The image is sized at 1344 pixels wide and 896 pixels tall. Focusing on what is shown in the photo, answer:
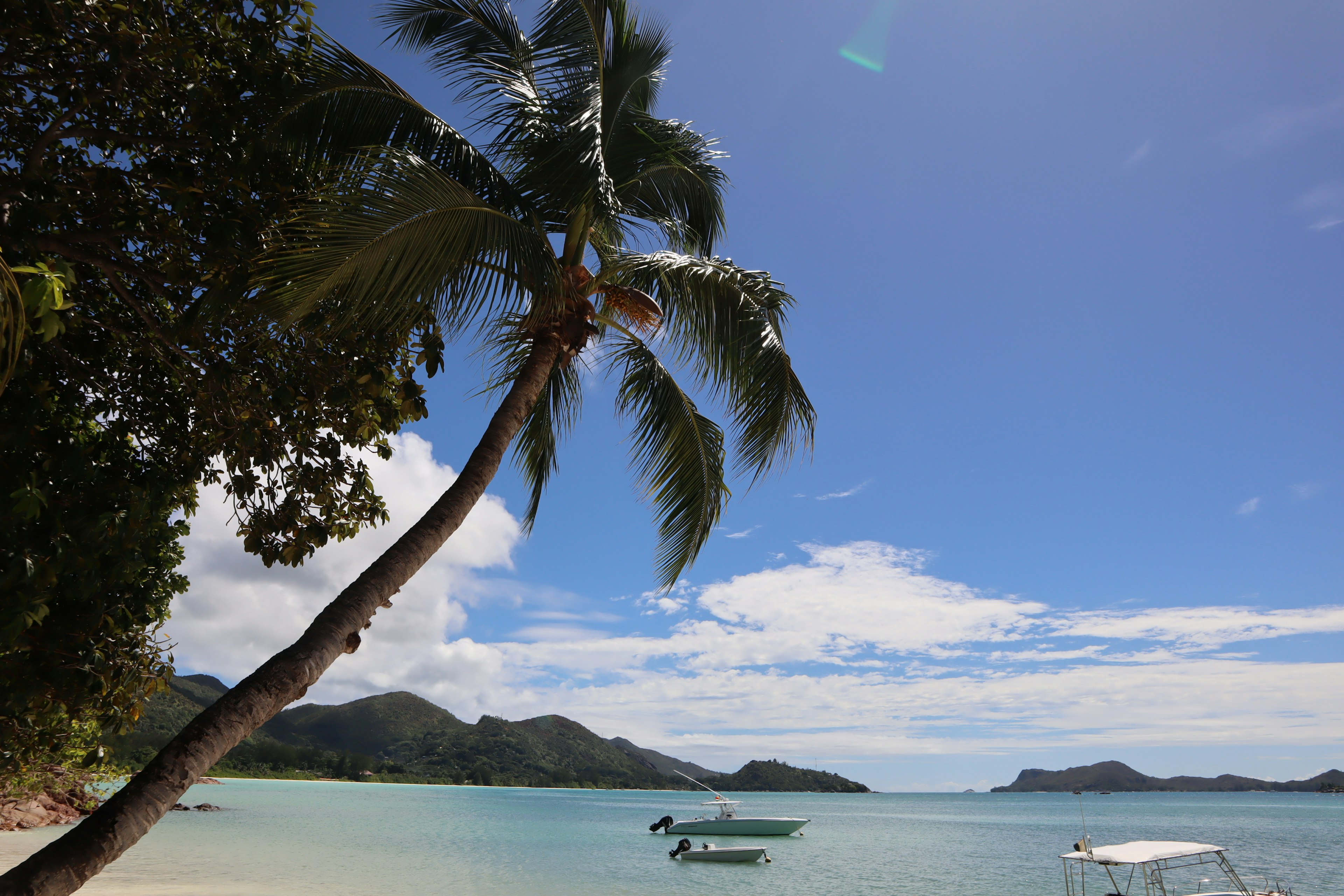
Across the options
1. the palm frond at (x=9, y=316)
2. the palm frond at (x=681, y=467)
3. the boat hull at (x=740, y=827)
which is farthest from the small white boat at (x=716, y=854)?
the palm frond at (x=9, y=316)

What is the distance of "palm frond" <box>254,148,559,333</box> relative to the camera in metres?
3.97

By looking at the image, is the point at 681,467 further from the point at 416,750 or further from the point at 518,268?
the point at 416,750

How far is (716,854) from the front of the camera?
89.1ft

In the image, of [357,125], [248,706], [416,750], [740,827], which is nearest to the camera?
[248,706]

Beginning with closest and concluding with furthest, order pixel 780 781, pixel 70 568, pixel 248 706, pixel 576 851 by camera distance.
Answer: pixel 248 706 < pixel 70 568 < pixel 576 851 < pixel 780 781

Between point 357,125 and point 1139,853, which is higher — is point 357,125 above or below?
above

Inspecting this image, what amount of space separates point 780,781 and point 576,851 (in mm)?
106060

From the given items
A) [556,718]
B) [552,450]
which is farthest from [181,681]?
[552,450]

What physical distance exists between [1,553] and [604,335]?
4.39m

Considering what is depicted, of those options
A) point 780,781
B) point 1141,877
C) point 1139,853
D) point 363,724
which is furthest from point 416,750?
point 1139,853

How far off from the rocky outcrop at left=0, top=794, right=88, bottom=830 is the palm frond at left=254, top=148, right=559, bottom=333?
20075 millimetres

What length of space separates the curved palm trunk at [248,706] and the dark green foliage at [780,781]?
11601cm

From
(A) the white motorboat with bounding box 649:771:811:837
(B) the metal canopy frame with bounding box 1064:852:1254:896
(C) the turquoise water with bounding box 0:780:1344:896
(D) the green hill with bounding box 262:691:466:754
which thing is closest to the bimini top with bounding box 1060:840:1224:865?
(B) the metal canopy frame with bounding box 1064:852:1254:896

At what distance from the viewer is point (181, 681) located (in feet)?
206
